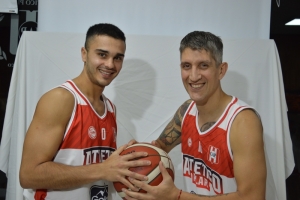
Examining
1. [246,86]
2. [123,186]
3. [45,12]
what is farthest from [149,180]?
[45,12]

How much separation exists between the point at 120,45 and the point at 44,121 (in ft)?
1.63

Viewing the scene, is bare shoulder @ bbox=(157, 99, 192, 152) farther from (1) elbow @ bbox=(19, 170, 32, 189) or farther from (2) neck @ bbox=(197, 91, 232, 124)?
(1) elbow @ bbox=(19, 170, 32, 189)

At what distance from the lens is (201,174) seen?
134 centimetres

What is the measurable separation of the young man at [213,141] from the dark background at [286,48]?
3.15ft

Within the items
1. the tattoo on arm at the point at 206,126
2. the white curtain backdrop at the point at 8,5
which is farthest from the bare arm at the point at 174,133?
the white curtain backdrop at the point at 8,5

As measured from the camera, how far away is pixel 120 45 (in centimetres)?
140

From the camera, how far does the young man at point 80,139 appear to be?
118 centimetres

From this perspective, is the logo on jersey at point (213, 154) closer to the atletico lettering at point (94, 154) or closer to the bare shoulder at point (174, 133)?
the bare shoulder at point (174, 133)

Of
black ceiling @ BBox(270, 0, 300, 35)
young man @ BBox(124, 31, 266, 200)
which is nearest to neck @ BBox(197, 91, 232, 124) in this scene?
young man @ BBox(124, 31, 266, 200)

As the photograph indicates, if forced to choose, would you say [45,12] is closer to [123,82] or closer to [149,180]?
[123,82]

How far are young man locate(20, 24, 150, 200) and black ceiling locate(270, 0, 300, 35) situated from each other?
121 cm

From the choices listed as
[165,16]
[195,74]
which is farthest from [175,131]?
[165,16]

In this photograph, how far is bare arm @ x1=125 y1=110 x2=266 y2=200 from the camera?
1.10 m

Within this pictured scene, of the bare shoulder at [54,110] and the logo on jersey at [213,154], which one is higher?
the bare shoulder at [54,110]
